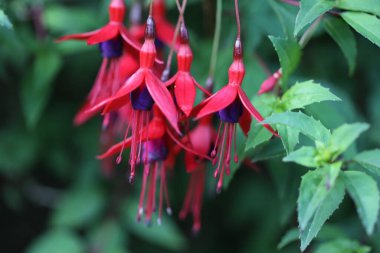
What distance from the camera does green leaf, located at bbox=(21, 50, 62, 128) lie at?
1.50 m

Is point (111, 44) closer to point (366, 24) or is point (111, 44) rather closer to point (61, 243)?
point (366, 24)

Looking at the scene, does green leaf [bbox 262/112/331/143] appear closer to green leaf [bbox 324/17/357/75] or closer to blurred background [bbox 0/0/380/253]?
green leaf [bbox 324/17/357/75]

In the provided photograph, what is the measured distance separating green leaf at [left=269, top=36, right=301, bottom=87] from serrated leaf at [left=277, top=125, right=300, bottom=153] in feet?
0.44

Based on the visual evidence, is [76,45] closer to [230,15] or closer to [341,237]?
[230,15]

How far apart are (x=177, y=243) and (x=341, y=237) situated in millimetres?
608

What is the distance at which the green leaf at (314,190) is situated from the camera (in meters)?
0.83

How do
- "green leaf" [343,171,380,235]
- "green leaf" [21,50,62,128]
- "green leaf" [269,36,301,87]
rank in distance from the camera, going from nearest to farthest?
"green leaf" [343,171,380,235]
"green leaf" [269,36,301,87]
"green leaf" [21,50,62,128]

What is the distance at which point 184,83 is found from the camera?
101 centimetres

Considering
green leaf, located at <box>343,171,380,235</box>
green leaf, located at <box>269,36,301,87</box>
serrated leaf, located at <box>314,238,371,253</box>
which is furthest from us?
serrated leaf, located at <box>314,238,371,253</box>

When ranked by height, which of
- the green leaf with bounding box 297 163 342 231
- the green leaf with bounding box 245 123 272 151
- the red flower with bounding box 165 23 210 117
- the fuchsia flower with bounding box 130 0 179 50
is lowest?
the fuchsia flower with bounding box 130 0 179 50

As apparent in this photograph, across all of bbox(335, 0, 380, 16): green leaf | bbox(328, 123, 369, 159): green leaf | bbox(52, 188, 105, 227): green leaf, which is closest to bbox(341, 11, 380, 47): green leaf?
bbox(335, 0, 380, 16): green leaf

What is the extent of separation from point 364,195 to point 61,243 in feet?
3.45

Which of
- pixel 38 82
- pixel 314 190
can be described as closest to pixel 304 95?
pixel 314 190

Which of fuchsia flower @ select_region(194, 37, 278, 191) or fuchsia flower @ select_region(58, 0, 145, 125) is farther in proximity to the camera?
fuchsia flower @ select_region(58, 0, 145, 125)
